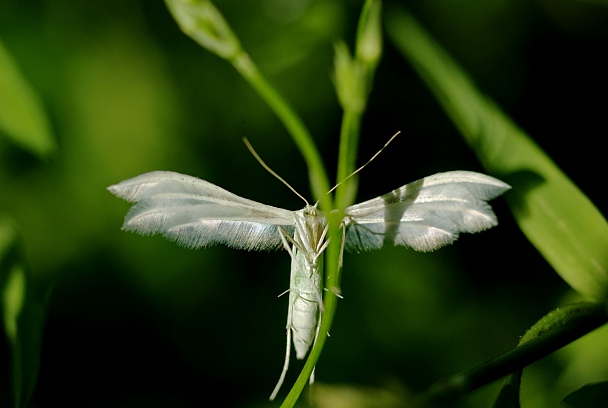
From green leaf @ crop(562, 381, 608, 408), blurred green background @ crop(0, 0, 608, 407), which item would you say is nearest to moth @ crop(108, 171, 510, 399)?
green leaf @ crop(562, 381, 608, 408)

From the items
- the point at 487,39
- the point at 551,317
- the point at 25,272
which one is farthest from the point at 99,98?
the point at 551,317

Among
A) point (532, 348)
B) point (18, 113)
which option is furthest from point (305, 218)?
point (18, 113)

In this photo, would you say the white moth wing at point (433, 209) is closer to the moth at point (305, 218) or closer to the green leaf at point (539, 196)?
the moth at point (305, 218)

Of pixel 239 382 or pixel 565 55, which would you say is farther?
pixel 565 55

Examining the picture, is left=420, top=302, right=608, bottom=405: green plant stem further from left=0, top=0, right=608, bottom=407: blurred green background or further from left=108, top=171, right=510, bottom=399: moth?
left=0, top=0, right=608, bottom=407: blurred green background

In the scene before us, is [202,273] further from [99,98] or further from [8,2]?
[8,2]

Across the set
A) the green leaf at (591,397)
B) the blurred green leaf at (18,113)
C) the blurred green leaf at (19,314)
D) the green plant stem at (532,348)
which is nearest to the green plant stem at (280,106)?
the green plant stem at (532,348)
